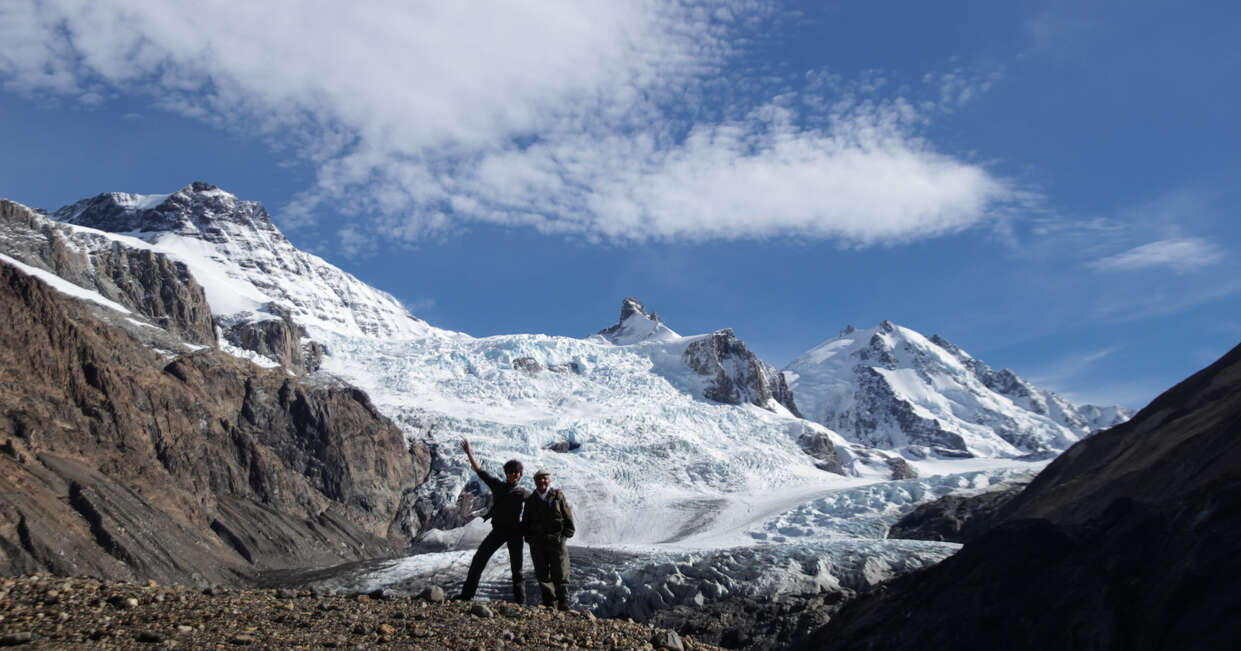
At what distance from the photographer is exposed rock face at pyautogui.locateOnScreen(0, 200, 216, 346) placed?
494 ft

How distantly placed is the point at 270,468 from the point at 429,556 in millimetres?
34945

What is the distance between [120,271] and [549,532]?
178665mm

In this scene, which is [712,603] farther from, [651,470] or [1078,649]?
[651,470]

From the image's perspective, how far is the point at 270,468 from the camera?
4934 inches

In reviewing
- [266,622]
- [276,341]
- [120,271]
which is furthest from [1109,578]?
[120,271]

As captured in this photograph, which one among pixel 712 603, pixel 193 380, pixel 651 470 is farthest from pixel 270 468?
pixel 712 603

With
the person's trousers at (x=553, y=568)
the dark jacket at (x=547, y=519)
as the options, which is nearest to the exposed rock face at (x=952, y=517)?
the person's trousers at (x=553, y=568)

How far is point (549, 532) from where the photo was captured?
16.2 m

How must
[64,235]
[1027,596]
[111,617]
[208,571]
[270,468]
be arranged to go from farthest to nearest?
[64,235] → [270,468] → [208,571] → [1027,596] → [111,617]

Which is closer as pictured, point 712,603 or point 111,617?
point 111,617

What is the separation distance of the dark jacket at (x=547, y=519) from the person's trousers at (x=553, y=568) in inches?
4.9

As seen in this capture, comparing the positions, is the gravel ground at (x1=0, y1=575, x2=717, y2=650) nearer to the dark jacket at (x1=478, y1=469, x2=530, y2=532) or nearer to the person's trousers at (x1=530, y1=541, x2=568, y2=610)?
the person's trousers at (x1=530, y1=541, x2=568, y2=610)

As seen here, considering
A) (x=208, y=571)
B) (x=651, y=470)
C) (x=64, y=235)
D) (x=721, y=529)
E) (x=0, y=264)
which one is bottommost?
(x=208, y=571)

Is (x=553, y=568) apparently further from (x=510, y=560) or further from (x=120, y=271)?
(x=120, y=271)
